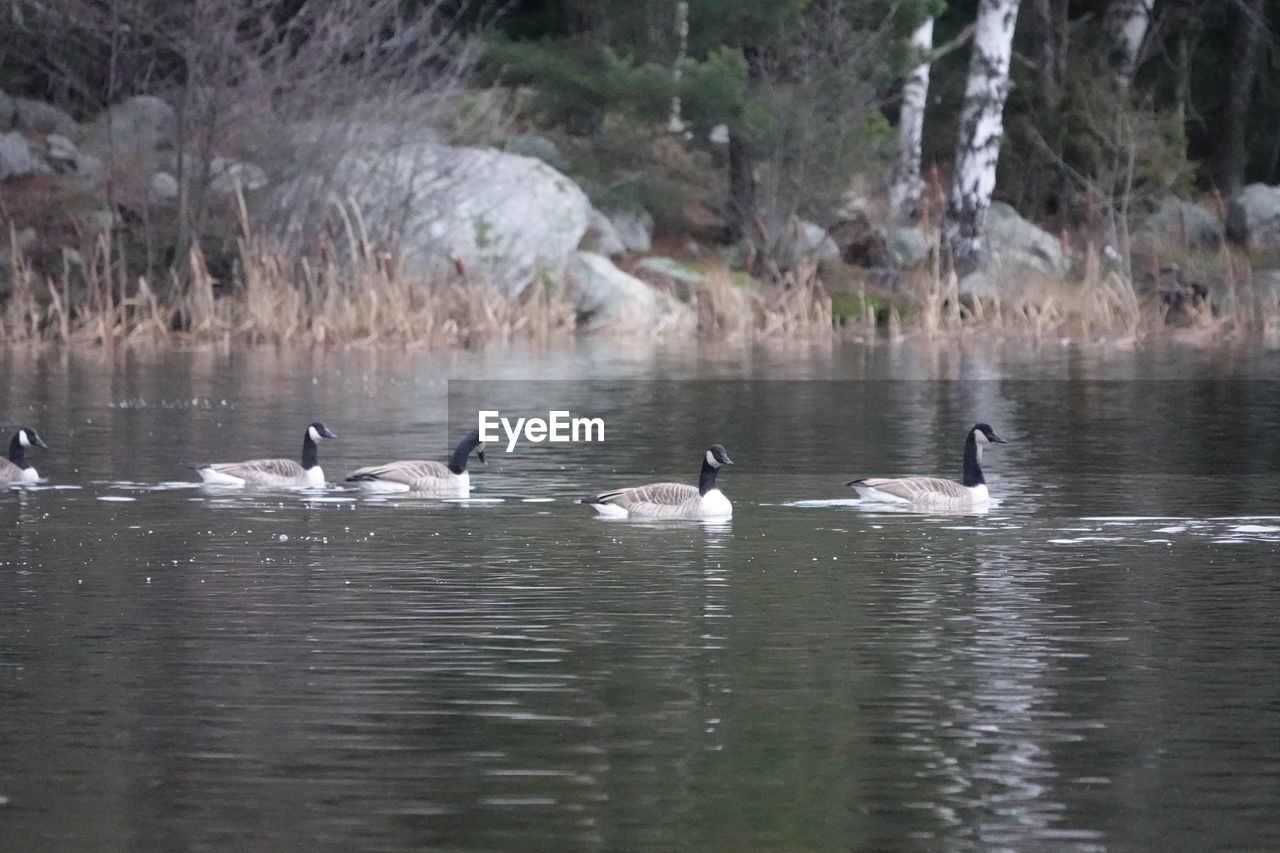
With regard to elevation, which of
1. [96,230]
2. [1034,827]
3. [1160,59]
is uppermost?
[1160,59]

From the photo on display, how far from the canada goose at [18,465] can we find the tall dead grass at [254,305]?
1339 centimetres

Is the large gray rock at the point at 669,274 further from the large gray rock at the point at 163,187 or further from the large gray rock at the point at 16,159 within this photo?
the large gray rock at the point at 16,159

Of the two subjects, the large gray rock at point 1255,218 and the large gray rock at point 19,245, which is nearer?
the large gray rock at point 19,245

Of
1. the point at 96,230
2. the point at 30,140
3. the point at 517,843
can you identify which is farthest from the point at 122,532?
the point at 30,140

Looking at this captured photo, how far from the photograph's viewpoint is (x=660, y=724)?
790 centimetres

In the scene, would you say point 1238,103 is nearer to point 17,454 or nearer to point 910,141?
point 910,141

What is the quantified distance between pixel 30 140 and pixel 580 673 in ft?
100

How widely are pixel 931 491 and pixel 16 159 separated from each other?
24.2m

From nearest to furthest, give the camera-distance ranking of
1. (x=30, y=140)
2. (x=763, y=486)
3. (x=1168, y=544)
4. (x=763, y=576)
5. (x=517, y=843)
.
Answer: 1. (x=517, y=843)
2. (x=763, y=576)
3. (x=1168, y=544)
4. (x=763, y=486)
5. (x=30, y=140)

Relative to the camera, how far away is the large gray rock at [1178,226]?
41625 mm

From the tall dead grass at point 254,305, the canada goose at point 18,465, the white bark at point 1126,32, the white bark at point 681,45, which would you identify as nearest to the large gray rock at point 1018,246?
the white bark at point 1126,32

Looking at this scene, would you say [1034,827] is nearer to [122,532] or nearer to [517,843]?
[517,843]

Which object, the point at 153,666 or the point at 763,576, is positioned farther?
the point at 763,576

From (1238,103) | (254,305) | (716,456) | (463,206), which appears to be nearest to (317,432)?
(716,456)
